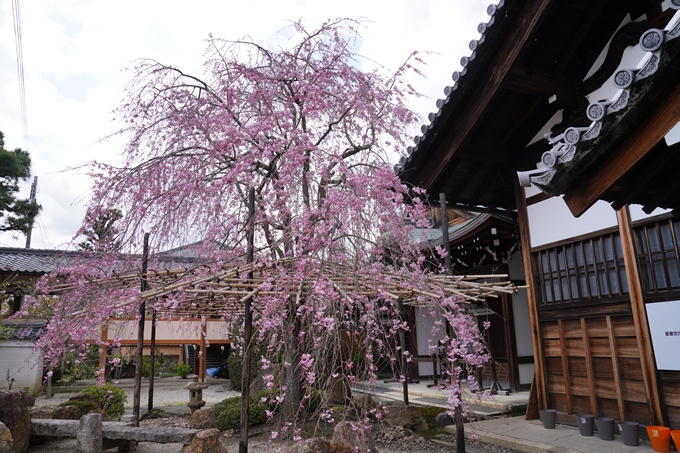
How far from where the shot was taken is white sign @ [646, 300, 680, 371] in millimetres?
4980

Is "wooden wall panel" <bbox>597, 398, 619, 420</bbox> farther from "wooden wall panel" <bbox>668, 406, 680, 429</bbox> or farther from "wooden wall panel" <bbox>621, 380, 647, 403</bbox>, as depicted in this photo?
"wooden wall panel" <bbox>668, 406, 680, 429</bbox>

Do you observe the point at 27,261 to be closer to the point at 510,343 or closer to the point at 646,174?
the point at 510,343

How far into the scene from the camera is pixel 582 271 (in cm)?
635

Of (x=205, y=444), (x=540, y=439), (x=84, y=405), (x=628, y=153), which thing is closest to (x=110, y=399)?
(x=84, y=405)

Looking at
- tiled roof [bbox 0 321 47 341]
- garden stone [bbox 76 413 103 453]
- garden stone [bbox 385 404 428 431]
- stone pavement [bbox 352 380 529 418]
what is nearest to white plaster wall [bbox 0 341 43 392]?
tiled roof [bbox 0 321 47 341]

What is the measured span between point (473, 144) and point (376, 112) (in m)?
1.72

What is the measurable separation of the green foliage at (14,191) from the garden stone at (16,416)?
1262cm

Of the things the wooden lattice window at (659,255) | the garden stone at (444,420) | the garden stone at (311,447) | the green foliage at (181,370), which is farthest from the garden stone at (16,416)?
the green foliage at (181,370)

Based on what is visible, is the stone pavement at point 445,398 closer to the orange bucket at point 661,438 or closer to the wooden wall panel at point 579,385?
the wooden wall panel at point 579,385

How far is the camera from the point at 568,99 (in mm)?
6457

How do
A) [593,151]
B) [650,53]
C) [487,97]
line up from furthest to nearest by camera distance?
[487,97] → [593,151] → [650,53]

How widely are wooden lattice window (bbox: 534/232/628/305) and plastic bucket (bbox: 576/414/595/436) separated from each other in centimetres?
155

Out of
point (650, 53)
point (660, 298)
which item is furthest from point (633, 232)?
point (650, 53)

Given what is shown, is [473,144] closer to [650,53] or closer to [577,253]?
[577,253]
